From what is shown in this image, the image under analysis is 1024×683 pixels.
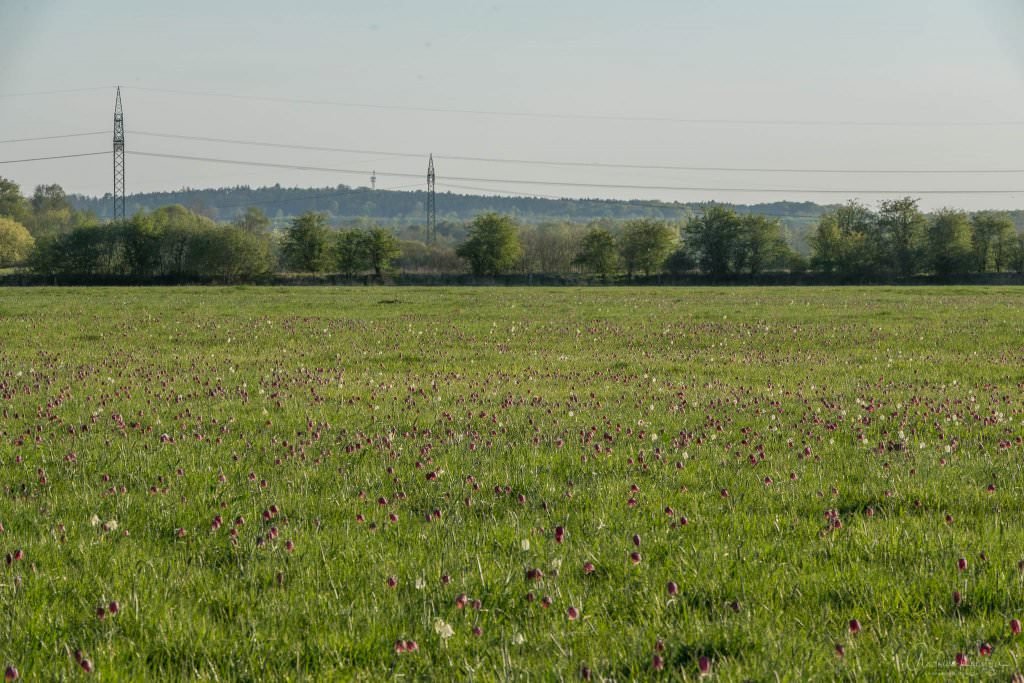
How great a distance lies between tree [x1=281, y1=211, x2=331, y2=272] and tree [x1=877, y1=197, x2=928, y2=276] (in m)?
76.6

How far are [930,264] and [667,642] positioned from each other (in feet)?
409

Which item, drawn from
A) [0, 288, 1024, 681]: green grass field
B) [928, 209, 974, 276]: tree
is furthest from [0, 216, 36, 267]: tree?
[0, 288, 1024, 681]: green grass field

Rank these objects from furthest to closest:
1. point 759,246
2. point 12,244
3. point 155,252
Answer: point 12,244, point 759,246, point 155,252

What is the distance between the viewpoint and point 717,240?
126688 millimetres

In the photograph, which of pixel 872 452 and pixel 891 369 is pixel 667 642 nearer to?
pixel 872 452

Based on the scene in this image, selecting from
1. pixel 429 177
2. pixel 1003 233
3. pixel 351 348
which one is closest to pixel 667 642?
pixel 351 348

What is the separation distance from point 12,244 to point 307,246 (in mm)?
55946

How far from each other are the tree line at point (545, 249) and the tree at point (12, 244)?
0.20m

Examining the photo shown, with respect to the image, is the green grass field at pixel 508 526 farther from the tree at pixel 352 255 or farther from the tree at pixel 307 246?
the tree at pixel 307 246

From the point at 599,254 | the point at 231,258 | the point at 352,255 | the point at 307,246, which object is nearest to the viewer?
the point at 231,258

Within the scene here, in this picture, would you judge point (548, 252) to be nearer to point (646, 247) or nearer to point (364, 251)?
point (646, 247)

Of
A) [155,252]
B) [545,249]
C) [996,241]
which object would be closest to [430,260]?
[545,249]

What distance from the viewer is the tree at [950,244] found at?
4439 inches

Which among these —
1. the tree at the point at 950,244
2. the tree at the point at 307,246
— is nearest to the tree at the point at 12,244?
the tree at the point at 307,246
